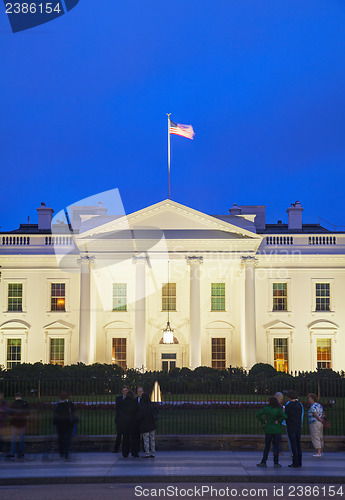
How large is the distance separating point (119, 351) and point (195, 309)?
6979 millimetres

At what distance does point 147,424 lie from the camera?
51.0 ft

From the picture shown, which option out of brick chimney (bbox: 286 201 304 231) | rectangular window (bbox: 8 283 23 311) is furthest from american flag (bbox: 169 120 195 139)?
brick chimney (bbox: 286 201 304 231)

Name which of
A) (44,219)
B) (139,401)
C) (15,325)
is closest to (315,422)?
(139,401)

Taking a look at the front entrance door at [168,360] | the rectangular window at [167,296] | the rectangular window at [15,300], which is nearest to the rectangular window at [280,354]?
the front entrance door at [168,360]

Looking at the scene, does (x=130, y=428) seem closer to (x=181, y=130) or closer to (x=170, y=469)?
(x=170, y=469)

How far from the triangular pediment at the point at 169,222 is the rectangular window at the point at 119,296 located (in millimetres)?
4461

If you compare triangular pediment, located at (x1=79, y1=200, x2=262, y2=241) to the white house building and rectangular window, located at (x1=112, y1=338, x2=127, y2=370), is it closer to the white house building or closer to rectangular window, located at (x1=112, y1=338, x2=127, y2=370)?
the white house building

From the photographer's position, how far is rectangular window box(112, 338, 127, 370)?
44000 mm

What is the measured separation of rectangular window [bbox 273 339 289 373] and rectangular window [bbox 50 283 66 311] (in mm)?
14794

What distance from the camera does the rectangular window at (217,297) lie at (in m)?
44.1

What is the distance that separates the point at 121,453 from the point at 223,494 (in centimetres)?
536

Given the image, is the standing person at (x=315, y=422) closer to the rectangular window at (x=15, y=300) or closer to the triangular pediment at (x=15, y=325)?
the triangular pediment at (x=15, y=325)

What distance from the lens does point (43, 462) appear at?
590 inches

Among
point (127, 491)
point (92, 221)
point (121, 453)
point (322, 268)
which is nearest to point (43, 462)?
point (121, 453)
